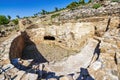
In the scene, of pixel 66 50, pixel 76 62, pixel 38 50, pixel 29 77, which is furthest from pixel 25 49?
pixel 29 77

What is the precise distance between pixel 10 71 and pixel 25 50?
778cm

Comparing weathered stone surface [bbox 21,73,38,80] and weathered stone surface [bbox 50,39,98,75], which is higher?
weathered stone surface [bbox 21,73,38,80]

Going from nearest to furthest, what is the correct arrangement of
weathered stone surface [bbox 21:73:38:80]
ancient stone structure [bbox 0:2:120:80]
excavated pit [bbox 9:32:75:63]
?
weathered stone surface [bbox 21:73:38:80], ancient stone structure [bbox 0:2:120:80], excavated pit [bbox 9:32:75:63]

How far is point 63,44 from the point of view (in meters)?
17.1

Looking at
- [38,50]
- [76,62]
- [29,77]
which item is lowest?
[76,62]

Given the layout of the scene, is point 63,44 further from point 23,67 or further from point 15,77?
point 15,77

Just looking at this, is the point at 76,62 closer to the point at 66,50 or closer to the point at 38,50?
the point at 66,50

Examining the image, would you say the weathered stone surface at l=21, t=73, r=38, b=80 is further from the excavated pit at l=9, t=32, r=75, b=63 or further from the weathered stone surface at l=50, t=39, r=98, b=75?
the excavated pit at l=9, t=32, r=75, b=63

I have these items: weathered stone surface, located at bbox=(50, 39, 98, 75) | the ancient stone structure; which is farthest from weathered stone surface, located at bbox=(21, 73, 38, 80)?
weathered stone surface, located at bbox=(50, 39, 98, 75)

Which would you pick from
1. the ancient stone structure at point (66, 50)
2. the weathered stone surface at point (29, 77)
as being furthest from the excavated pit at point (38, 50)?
the weathered stone surface at point (29, 77)

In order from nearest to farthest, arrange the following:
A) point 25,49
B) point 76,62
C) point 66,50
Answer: point 76,62, point 66,50, point 25,49

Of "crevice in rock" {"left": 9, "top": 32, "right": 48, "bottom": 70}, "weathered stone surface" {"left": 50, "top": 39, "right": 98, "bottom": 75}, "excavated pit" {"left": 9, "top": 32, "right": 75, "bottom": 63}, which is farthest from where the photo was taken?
"excavated pit" {"left": 9, "top": 32, "right": 75, "bottom": 63}

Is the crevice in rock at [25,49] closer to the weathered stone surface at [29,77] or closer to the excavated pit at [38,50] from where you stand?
the excavated pit at [38,50]

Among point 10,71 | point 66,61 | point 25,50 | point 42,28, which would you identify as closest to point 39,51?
point 25,50
